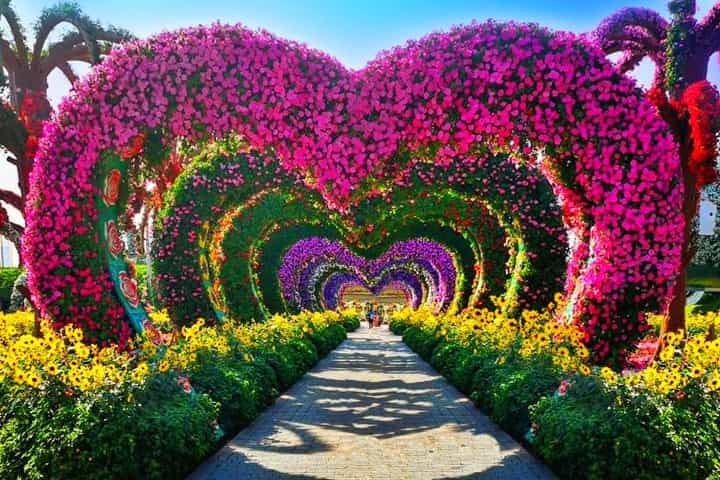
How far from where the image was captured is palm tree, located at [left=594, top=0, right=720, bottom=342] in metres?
9.26

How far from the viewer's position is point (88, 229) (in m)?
5.14

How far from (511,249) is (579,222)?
5.69m

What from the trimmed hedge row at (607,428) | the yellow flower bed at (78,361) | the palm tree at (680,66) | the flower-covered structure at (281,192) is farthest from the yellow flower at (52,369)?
the palm tree at (680,66)

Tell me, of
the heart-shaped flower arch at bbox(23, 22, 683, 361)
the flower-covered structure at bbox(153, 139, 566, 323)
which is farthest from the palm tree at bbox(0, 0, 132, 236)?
the heart-shaped flower arch at bbox(23, 22, 683, 361)

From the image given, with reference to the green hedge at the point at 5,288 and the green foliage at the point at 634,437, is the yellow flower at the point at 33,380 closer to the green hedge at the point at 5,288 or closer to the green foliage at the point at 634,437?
the green foliage at the point at 634,437

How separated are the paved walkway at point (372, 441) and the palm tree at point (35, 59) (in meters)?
6.44

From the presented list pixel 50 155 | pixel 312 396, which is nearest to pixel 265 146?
pixel 50 155

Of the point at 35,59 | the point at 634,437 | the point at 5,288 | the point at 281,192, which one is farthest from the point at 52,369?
the point at 5,288

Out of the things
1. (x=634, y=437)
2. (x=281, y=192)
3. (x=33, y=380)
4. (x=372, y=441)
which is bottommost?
(x=372, y=441)

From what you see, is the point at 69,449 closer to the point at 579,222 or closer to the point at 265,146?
the point at 265,146

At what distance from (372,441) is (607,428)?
101 inches

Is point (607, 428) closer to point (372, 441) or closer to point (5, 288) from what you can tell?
point (372, 441)

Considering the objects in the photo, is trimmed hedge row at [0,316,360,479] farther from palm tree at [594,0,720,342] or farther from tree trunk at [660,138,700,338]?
tree trunk at [660,138,700,338]

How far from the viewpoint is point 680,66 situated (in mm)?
9398
